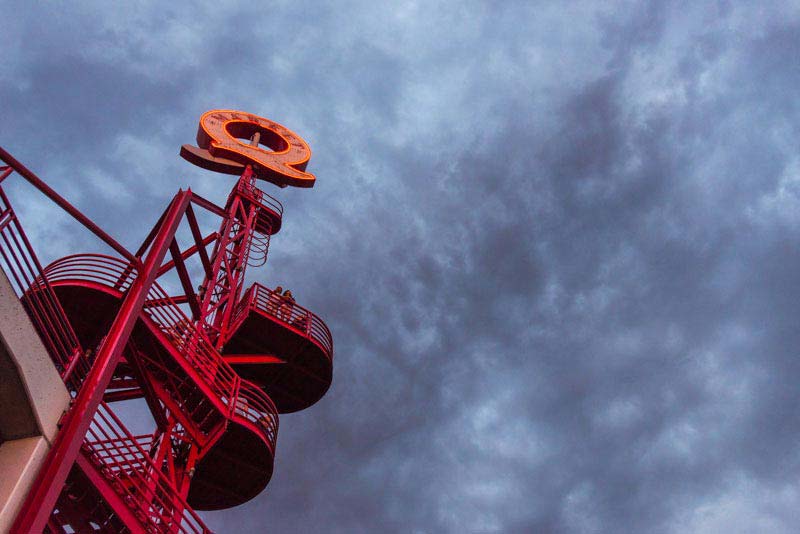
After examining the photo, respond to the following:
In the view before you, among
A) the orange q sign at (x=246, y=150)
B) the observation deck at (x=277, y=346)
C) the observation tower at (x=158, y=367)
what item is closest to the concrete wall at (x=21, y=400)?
the observation tower at (x=158, y=367)

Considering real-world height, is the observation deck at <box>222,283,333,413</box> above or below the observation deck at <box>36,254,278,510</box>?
above

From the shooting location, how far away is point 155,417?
58.7 ft

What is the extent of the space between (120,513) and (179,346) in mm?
6533

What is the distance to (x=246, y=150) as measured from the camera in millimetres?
31438

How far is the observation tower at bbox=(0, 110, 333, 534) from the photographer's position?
30.8ft

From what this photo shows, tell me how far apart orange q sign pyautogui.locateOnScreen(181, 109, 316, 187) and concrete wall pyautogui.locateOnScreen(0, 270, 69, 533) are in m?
21.1

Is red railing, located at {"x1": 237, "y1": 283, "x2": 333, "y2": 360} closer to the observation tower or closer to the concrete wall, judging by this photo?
the observation tower

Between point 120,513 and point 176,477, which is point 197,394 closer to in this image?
point 176,477

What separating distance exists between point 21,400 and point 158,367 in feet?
25.5

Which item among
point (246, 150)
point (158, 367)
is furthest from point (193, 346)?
point (246, 150)

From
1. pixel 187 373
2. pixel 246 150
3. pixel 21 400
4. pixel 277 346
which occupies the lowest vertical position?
pixel 21 400

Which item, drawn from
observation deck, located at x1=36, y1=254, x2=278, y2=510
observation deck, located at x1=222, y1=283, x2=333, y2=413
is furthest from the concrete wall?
observation deck, located at x1=222, y1=283, x2=333, y2=413

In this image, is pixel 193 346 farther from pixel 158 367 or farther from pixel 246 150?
pixel 246 150

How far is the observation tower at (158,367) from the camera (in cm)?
939
